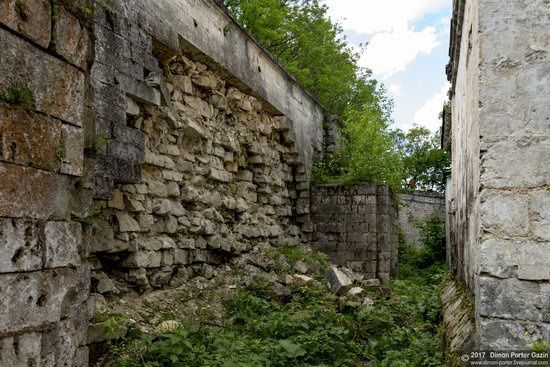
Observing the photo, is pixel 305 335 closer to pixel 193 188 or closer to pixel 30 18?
pixel 193 188

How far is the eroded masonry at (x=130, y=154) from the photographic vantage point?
2344mm

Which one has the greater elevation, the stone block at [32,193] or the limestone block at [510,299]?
the stone block at [32,193]

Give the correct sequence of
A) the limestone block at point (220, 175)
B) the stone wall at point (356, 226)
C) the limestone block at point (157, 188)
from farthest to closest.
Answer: the stone wall at point (356, 226)
the limestone block at point (220, 175)
the limestone block at point (157, 188)

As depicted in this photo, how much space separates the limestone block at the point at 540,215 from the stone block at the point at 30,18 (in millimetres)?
2824

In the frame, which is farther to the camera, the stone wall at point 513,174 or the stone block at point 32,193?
the stone wall at point 513,174

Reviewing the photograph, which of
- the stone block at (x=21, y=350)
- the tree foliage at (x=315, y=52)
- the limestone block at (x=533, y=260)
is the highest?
the tree foliage at (x=315, y=52)

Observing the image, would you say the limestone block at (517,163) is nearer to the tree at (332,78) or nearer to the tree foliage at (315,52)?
the tree at (332,78)

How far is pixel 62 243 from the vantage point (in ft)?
8.57

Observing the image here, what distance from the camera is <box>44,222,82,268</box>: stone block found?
8.23ft

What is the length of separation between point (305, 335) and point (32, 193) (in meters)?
3.48

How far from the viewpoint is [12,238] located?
7.42 ft

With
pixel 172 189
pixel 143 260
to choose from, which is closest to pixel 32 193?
pixel 143 260

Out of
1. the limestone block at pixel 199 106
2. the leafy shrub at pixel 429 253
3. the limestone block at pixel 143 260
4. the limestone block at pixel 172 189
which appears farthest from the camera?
the leafy shrub at pixel 429 253

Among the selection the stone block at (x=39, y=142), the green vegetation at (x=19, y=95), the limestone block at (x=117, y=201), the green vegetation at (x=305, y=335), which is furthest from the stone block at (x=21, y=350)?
the limestone block at (x=117, y=201)
